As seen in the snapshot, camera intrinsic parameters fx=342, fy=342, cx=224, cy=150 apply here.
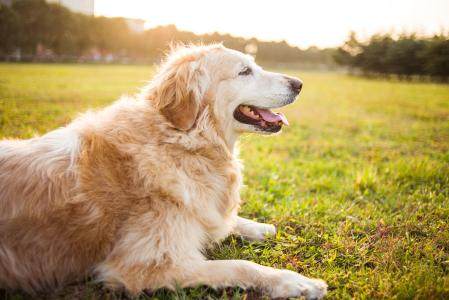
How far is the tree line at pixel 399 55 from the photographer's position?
1375cm

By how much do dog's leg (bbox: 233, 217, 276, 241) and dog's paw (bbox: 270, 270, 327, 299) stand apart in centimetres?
83

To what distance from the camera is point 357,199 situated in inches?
179

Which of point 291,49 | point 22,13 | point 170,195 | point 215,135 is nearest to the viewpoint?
Answer: point 170,195

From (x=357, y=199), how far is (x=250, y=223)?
176 cm

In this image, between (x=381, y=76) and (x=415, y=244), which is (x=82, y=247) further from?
(x=381, y=76)

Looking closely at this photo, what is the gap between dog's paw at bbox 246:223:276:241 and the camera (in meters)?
3.52

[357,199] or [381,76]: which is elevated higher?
[381,76]

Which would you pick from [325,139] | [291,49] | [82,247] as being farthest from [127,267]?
[291,49]

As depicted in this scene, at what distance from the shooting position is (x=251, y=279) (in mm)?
2650

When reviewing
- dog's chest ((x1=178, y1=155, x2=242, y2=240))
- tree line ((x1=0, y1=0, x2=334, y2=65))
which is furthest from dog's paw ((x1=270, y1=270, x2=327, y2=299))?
tree line ((x1=0, y1=0, x2=334, y2=65))

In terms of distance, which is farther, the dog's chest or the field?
the dog's chest

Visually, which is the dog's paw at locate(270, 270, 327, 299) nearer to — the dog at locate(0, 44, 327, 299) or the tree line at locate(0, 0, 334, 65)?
the dog at locate(0, 44, 327, 299)

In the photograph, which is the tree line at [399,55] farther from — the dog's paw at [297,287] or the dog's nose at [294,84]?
the dog's paw at [297,287]

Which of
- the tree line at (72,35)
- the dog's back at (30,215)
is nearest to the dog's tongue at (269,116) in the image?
the dog's back at (30,215)
